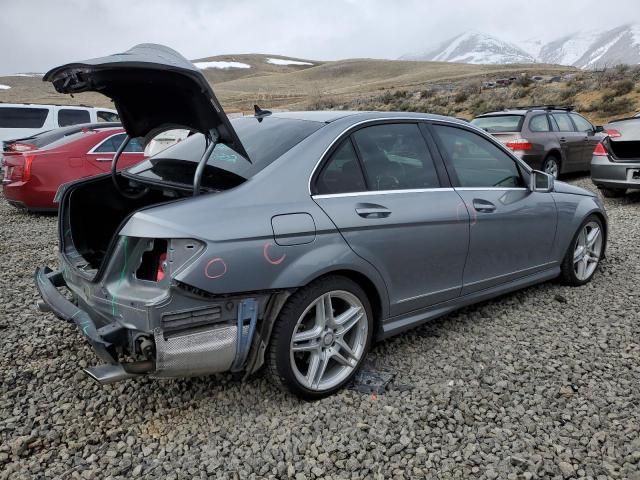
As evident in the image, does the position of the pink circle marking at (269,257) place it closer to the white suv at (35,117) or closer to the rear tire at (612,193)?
the rear tire at (612,193)

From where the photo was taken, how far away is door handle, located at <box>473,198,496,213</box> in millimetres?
3514

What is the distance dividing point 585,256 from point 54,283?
433 centimetres

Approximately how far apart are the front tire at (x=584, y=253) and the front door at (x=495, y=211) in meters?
0.38

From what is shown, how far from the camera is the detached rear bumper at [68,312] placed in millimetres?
2393

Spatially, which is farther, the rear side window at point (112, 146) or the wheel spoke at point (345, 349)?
the rear side window at point (112, 146)

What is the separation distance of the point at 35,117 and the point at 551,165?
461 inches

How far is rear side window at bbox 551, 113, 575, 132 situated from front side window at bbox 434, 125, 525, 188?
7.06 m

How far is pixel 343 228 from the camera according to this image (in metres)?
2.78

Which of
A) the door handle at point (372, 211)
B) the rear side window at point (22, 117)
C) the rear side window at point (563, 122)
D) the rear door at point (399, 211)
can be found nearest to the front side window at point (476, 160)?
the rear door at point (399, 211)

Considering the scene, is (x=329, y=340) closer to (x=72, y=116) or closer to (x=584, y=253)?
(x=584, y=253)

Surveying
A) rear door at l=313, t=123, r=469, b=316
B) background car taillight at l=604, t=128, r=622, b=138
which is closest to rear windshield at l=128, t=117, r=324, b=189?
rear door at l=313, t=123, r=469, b=316

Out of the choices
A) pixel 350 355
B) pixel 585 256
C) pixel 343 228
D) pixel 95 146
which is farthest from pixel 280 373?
pixel 95 146

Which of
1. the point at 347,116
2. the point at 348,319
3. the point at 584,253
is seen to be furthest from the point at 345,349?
the point at 584,253

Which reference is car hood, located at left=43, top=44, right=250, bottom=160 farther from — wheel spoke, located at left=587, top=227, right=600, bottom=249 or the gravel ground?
wheel spoke, located at left=587, top=227, right=600, bottom=249
